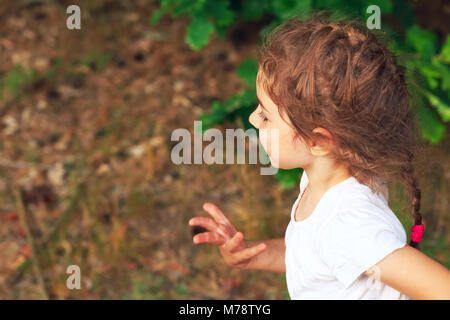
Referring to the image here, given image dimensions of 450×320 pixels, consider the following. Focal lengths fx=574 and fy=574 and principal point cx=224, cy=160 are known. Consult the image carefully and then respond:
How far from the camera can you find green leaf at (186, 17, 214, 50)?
263cm

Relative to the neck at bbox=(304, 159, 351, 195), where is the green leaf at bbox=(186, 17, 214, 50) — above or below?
above

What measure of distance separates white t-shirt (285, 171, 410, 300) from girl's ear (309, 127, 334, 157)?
3.8 inches

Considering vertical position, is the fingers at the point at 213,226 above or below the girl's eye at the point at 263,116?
below

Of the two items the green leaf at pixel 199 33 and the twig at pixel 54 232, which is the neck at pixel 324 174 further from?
the twig at pixel 54 232

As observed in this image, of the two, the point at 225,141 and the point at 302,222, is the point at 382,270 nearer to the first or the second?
the point at 302,222

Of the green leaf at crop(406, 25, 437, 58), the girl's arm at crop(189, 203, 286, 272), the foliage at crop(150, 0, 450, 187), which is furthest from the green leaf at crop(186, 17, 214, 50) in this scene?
the girl's arm at crop(189, 203, 286, 272)

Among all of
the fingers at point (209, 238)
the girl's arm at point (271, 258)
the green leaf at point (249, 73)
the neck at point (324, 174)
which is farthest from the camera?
the green leaf at point (249, 73)

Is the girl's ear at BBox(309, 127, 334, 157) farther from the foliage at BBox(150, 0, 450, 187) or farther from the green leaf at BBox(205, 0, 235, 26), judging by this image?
the green leaf at BBox(205, 0, 235, 26)

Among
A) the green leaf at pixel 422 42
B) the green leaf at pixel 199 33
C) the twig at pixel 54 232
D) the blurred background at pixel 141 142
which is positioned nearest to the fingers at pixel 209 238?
the blurred background at pixel 141 142

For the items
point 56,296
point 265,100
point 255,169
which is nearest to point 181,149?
point 255,169

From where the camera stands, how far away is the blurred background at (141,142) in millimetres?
2748

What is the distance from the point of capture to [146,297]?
2805mm

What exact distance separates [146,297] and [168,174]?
39.0 inches

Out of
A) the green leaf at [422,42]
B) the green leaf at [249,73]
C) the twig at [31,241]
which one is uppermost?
the green leaf at [422,42]
